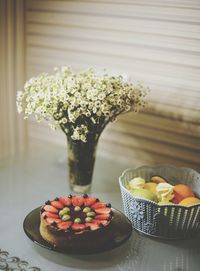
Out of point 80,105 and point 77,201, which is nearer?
point 77,201

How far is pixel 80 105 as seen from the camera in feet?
4.59

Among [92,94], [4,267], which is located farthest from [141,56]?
[4,267]

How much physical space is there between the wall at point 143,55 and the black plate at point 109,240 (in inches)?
18.8

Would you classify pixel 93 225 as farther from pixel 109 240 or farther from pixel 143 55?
pixel 143 55

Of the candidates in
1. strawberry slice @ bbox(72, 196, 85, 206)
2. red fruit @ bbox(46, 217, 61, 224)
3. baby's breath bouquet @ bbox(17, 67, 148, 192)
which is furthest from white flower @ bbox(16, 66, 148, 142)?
red fruit @ bbox(46, 217, 61, 224)

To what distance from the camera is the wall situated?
1609mm

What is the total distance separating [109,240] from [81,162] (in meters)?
0.37

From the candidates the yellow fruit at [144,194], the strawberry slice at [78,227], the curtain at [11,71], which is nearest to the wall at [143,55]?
the curtain at [11,71]

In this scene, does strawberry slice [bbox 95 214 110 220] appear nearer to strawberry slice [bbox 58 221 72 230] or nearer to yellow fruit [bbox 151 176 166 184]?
strawberry slice [bbox 58 221 72 230]

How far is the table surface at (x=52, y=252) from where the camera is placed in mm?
1146

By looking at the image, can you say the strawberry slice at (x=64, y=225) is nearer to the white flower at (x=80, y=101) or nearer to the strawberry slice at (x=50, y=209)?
the strawberry slice at (x=50, y=209)

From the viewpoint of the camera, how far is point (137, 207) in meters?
1.25

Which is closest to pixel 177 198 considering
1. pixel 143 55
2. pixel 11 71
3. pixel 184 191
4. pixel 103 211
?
pixel 184 191

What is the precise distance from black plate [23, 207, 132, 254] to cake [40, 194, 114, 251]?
0.03ft
